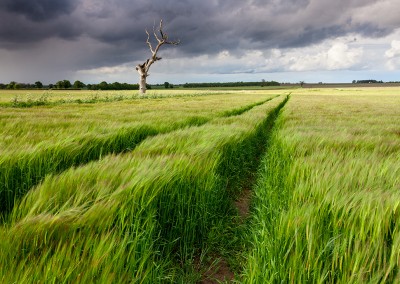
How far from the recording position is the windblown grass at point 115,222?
3.90 ft

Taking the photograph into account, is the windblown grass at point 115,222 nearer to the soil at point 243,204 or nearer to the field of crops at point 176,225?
the field of crops at point 176,225

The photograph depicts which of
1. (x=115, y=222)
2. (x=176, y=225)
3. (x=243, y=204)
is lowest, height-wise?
(x=243, y=204)

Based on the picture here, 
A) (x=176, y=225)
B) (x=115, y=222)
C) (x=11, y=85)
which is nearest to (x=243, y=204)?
(x=176, y=225)

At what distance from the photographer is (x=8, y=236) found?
1279 millimetres

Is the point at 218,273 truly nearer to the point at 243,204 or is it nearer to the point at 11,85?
the point at 243,204

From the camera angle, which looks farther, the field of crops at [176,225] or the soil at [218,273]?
the soil at [218,273]

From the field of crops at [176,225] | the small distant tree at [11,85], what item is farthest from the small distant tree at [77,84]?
the field of crops at [176,225]

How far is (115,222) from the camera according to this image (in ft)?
5.46

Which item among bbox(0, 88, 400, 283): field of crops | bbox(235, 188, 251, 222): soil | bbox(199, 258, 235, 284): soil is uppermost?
bbox(0, 88, 400, 283): field of crops

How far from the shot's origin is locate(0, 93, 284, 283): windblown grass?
1188mm

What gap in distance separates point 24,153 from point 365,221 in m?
2.84

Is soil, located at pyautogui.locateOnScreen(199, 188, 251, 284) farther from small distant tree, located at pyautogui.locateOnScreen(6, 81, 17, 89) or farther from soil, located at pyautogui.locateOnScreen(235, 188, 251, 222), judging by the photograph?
small distant tree, located at pyautogui.locateOnScreen(6, 81, 17, 89)

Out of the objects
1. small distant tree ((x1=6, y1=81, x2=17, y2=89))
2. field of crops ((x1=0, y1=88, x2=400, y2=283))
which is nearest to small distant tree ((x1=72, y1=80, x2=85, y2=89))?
small distant tree ((x1=6, y1=81, x2=17, y2=89))

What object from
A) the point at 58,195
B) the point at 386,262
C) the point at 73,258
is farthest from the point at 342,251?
the point at 58,195
